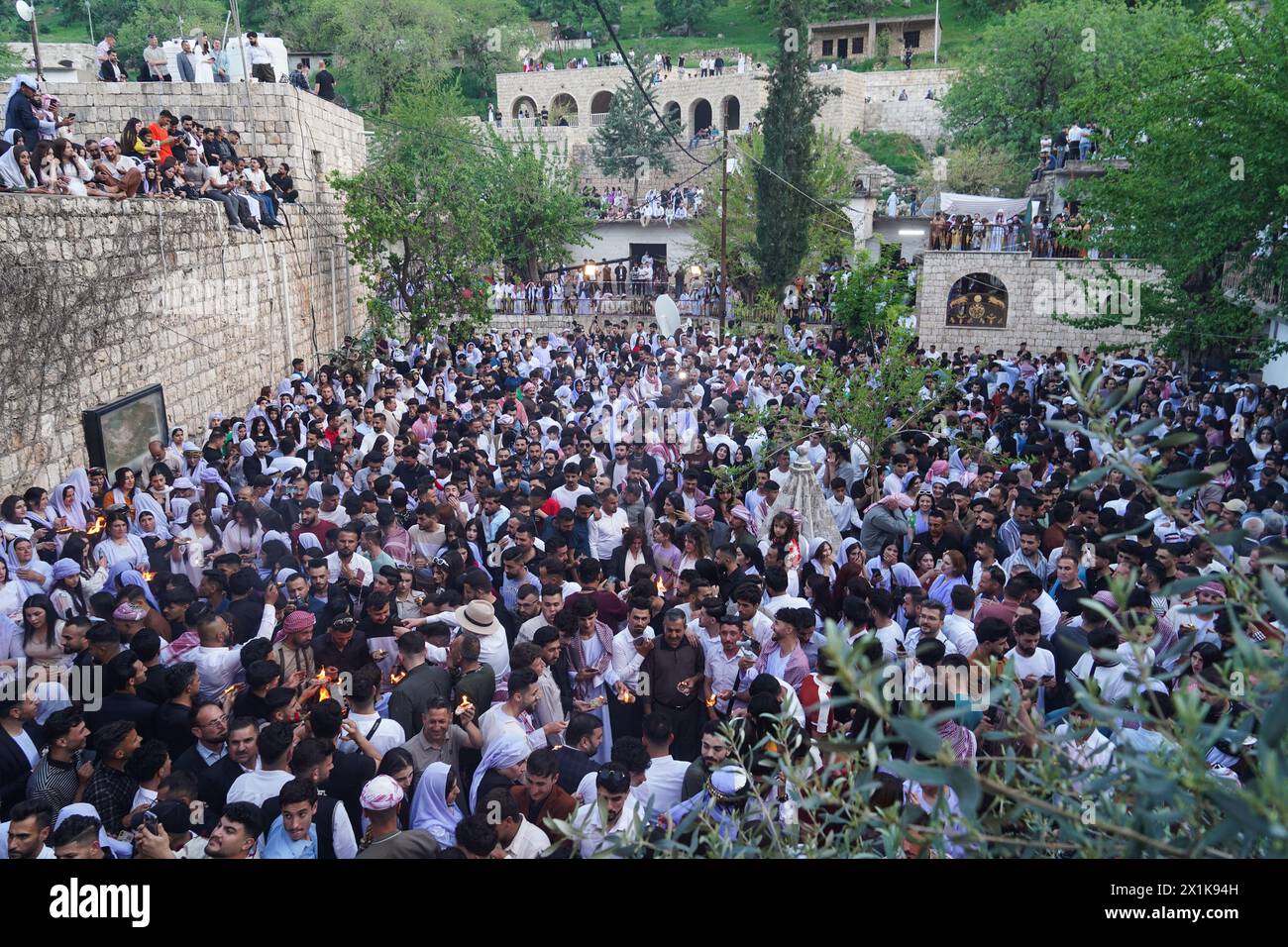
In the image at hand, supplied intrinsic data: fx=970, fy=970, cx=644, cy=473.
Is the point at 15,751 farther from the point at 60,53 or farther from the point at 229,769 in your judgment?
the point at 60,53

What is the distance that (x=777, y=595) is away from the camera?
5867mm

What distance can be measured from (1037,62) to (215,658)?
124 ft

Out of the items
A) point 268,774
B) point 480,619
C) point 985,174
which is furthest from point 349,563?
point 985,174

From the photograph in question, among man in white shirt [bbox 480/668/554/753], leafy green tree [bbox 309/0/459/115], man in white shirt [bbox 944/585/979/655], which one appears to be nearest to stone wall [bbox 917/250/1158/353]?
man in white shirt [bbox 944/585/979/655]

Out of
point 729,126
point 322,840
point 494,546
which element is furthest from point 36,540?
point 729,126

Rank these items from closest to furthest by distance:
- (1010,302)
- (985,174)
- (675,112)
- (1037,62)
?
(1010,302), (985,174), (1037,62), (675,112)

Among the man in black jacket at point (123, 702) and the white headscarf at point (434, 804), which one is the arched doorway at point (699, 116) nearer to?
the man in black jacket at point (123, 702)

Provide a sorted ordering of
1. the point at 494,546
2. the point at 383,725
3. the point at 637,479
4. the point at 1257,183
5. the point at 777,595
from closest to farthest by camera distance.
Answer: the point at 383,725, the point at 777,595, the point at 494,546, the point at 637,479, the point at 1257,183

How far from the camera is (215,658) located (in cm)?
501

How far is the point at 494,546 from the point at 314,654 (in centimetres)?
215

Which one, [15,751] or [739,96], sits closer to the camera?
[15,751]

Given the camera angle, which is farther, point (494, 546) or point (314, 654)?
point (494, 546)

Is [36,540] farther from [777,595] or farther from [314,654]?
[777,595]
